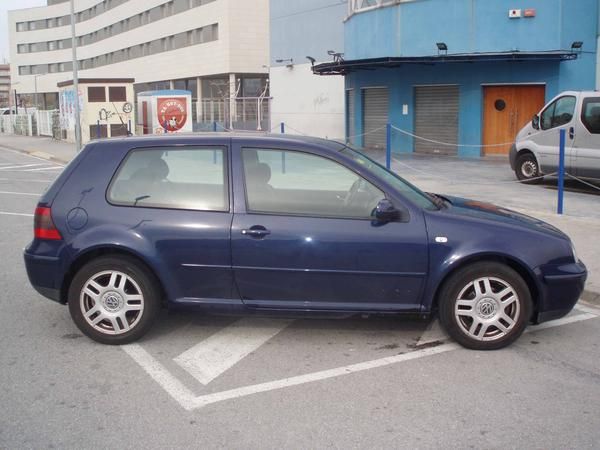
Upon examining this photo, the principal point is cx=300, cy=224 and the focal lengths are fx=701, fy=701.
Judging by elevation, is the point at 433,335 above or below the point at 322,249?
below

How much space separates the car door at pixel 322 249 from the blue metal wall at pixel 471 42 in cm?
1700

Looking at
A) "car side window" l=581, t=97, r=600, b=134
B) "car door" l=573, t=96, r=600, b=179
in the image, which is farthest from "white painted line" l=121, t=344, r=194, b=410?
"car side window" l=581, t=97, r=600, b=134

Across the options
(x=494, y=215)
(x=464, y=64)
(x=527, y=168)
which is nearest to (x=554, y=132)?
Answer: (x=527, y=168)

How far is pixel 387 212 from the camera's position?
16.1 feet

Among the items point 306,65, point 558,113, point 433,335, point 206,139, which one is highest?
point 306,65

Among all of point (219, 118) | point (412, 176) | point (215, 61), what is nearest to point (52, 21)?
point (215, 61)

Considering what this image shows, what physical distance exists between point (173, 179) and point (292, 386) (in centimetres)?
183

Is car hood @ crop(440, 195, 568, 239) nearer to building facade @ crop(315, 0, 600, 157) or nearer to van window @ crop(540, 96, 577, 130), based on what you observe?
van window @ crop(540, 96, 577, 130)

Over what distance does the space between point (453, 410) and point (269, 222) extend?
5.92 ft

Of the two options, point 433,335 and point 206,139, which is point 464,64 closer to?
point 433,335

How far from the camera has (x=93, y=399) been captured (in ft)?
14.0

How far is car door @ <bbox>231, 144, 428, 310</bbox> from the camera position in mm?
4953

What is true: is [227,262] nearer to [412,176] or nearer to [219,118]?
[412,176]

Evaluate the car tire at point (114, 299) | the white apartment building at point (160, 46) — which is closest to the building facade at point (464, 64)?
the car tire at point (114, 299)
